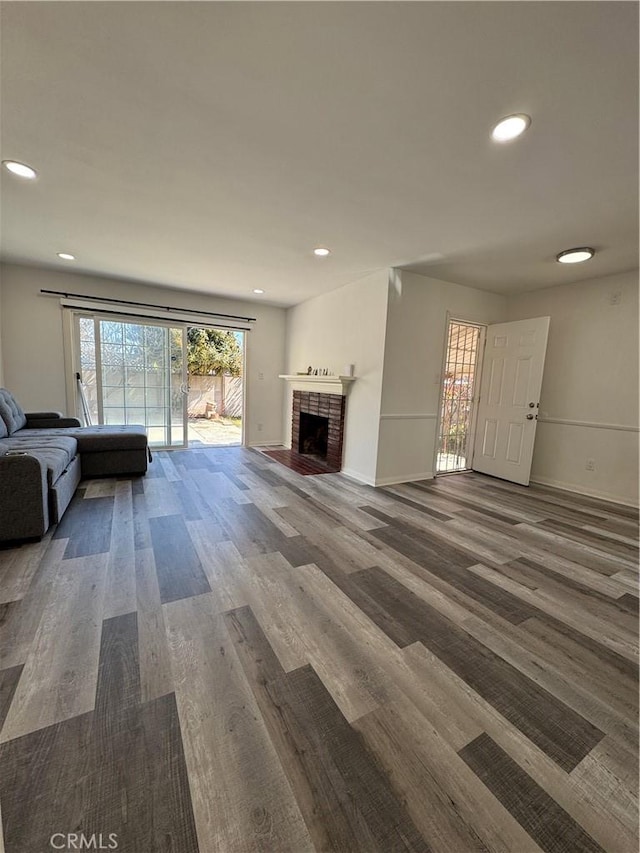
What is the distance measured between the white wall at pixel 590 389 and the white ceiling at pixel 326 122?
1023 millimetres

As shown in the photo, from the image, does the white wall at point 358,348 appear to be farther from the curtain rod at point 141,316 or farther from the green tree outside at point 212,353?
the green tree outside at point 212,353

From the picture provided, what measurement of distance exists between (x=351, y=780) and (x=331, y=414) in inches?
151

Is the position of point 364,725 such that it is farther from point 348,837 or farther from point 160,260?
point 160,260

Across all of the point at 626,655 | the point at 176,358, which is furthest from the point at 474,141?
the point at 176,358

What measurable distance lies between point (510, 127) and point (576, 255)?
206 cm

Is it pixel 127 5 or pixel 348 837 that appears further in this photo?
pixel 127 5

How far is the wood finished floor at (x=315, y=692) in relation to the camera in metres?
0.90

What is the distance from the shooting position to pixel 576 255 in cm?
306

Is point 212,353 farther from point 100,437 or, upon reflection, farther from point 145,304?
point 100,437

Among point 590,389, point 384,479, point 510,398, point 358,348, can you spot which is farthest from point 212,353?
point 590,389

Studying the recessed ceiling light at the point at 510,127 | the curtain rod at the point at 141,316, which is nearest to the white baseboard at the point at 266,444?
the curtain rod at the point at 141,316

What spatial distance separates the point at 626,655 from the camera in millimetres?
1535

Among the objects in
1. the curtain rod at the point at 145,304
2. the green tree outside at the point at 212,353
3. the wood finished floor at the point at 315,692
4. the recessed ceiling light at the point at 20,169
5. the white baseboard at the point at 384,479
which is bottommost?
the wood finished floor at the point at 315,692

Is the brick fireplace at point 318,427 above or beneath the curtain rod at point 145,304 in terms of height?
beneath
